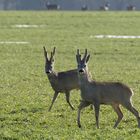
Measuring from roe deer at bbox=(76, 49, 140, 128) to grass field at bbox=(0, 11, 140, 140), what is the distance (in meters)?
0.41

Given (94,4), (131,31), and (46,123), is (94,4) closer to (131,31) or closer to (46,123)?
(131,31)

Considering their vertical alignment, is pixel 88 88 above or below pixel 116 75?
above

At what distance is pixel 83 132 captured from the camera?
12.4m

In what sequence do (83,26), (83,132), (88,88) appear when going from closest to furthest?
(83,132)
(88,88)
(83,26)

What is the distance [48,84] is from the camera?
2025cm

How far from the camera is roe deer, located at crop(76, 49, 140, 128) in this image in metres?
13.1

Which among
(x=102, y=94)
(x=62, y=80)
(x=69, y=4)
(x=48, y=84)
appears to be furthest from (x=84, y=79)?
(x=69, y=4)

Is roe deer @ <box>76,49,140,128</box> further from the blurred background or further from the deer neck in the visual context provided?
the blurred background

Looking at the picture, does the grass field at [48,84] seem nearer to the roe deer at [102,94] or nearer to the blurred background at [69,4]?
the roe deer at [102,94]

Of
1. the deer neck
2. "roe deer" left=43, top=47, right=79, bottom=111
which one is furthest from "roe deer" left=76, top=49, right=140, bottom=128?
"roe deer" left=43, top=47, right=79, bottom=111

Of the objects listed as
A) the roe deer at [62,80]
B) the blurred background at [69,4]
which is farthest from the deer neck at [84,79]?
the blurred background at [69,4]

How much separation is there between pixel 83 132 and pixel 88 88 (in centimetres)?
128

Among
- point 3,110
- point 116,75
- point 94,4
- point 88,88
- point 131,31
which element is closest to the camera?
point 88,88

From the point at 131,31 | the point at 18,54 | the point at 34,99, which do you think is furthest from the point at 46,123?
the point at 131,31
